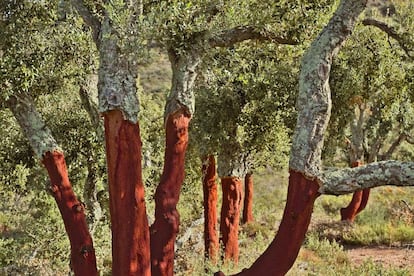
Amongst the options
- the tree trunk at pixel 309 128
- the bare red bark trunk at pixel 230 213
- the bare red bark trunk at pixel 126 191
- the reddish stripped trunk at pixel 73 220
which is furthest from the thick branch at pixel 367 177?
the bare red bark trunk at pixel 230 213

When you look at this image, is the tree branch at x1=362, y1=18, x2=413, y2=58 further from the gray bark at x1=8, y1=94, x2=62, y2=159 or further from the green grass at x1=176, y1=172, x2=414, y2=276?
the gray bark at x1=8, y1=94, x2=62, y2=159

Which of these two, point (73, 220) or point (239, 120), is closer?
point (73, 220)

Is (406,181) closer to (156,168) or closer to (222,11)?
(222,11)

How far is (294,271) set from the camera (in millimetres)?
10914

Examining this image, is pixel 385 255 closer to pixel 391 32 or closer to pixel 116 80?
pixel 391 32

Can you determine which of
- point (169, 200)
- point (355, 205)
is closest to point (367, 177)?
point (169, 200)

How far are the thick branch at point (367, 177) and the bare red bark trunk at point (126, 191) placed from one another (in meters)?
2.06

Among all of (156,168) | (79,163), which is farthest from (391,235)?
(79,163)

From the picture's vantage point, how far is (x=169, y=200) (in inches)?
247

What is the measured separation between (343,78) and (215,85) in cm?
271

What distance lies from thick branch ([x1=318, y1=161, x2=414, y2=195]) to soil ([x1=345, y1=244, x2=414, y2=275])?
7.65 meters

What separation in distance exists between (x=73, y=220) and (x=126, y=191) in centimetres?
179

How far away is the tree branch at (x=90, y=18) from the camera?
6484mm

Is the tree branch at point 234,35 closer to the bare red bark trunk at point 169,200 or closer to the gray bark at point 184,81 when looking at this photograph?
the gray bark at point 184,81
